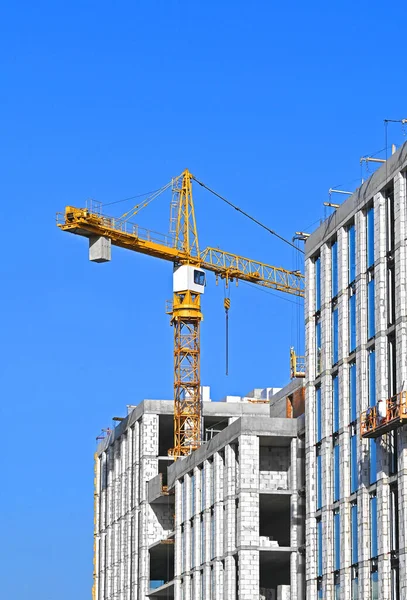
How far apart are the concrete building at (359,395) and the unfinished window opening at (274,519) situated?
31.9 feet

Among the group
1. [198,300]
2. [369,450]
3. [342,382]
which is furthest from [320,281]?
[198,300]

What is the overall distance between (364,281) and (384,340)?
5.44 meters

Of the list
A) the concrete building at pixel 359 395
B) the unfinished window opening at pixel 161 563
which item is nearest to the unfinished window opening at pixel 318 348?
the concrete building at pixel 359 395

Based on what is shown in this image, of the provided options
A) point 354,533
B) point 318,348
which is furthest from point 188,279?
point 354,533

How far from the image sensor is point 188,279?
172 meters

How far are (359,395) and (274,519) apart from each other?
32647mm

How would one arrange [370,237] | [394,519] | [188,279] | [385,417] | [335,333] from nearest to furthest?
[385,417], [394,519], [370,237], [335,333], [188,279]

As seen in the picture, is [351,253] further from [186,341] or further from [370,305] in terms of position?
[186,341]

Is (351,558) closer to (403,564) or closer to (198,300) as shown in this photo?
(403,564)

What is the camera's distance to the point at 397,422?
3334 inches

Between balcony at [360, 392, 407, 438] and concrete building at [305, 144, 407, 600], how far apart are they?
8 cm

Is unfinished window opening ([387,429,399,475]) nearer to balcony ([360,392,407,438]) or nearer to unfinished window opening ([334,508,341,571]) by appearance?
balcony ([360,392,407,438])

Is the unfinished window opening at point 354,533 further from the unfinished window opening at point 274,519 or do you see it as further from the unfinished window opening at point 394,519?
the unfinished window opening at point 274,519

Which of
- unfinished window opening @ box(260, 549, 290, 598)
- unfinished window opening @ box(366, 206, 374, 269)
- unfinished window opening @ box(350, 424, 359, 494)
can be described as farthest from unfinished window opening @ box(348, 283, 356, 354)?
unfinished window opening @ box(260, 549, 290, 598)
